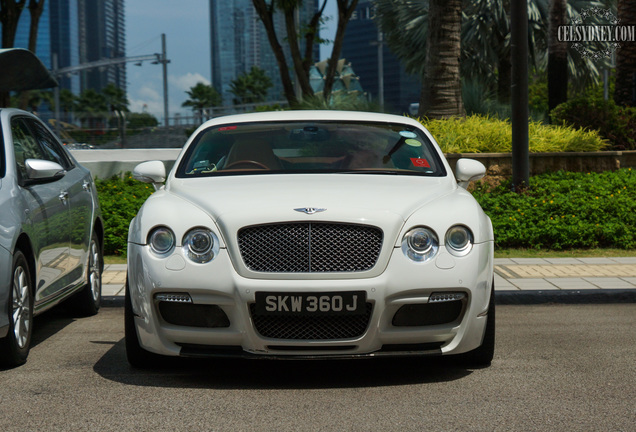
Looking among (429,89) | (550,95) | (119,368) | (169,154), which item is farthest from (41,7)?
(119,368)

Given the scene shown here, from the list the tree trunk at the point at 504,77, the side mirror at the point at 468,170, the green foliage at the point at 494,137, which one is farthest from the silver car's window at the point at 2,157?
the tree trunk at the point at 504,77

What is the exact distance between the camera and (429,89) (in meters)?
16.1

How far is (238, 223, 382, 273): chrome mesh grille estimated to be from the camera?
502 cm

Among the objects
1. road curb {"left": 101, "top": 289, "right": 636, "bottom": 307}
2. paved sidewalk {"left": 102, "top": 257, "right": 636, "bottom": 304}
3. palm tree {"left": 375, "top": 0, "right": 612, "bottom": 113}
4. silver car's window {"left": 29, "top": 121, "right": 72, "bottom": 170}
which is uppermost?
palm tree {"left": 375, "top": 0, "right": 612, "bottom": 113}

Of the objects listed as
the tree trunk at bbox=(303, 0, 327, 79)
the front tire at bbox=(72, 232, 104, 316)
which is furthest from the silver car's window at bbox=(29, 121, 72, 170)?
the tree trunk at bbox=(303, 0, 327, 79)

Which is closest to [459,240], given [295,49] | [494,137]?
[494,137]

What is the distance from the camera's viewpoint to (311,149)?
6410mm

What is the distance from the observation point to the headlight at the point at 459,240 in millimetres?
5195

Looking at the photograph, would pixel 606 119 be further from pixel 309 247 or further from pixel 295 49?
pixel 309 247

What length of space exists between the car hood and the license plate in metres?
0.40

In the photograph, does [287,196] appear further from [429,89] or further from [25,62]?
[429,89]

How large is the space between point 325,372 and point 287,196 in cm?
110

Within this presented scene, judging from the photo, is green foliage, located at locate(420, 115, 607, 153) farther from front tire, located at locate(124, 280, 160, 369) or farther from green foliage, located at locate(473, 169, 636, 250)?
front tire, located at locate(124, 280, 160, 369)

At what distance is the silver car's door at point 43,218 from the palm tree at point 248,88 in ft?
360
